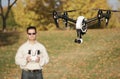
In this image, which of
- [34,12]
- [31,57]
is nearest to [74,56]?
[31,57]

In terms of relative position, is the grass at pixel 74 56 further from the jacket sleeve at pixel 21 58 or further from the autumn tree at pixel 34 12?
the autumn tree at pixel 34 12

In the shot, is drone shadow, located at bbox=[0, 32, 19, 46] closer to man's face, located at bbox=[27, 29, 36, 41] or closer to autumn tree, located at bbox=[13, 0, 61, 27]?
autumn tree, located at bbox=[13, 0, 61, 27]

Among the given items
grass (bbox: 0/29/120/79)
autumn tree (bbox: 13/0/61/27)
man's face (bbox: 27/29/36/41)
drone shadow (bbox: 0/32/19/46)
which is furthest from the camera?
autumn tree (bbox: 13/0/61/27)

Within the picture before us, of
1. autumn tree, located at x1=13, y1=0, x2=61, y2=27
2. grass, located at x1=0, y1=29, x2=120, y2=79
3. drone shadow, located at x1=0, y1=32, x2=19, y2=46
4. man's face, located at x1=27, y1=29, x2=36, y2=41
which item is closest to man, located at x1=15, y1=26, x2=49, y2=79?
man's face, located at x1=27, y1=29, x2=36, y2=41

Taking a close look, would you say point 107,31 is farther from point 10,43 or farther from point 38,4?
point 38,4

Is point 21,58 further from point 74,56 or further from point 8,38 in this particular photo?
point 8,38

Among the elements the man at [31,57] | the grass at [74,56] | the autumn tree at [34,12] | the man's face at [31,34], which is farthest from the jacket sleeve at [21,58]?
the autumn tree at [34,12]

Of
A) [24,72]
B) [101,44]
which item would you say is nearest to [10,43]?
[101,44]
